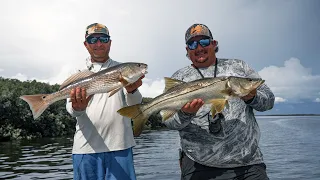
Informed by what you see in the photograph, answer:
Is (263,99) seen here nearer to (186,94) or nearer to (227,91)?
(227,91)

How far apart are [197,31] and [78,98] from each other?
85.8 inches

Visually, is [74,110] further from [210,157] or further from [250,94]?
[250,94]

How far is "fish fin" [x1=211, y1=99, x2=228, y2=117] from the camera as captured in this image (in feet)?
17.1

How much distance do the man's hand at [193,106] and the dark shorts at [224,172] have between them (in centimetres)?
88

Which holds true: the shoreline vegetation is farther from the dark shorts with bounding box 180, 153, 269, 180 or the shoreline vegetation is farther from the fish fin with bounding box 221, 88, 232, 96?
the fish fin with bounding box 221, 88, 232, 96

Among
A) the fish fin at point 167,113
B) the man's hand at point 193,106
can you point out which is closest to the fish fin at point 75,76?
the fish fin at point 167,113

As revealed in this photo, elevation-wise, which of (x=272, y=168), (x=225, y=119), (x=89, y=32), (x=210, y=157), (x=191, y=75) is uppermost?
(x=89, y=32)

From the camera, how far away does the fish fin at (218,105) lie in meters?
5.21

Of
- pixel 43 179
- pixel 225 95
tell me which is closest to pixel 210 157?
pixel 225 95

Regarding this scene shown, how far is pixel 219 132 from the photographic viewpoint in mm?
5512

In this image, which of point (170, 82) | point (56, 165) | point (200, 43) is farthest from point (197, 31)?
point (56, 165)

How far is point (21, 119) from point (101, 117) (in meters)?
50.6

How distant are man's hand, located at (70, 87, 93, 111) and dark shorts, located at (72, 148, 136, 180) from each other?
0.95m

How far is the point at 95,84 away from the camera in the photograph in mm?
6152
